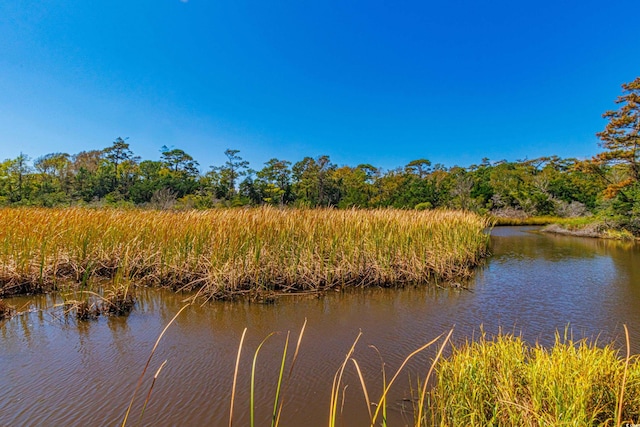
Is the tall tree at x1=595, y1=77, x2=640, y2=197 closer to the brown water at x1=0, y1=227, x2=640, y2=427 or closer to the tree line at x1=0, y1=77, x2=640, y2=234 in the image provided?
the tree line at x1=0, y1=77, x2=640, y2=234

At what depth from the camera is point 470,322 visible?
4160mm

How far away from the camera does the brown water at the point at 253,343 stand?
7.79 ft

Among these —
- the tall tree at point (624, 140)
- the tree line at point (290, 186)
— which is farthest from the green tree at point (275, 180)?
the tall tree at point (624, 140)

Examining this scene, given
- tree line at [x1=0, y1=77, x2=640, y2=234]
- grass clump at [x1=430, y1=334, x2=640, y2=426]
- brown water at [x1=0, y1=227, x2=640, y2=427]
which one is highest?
tree line at [x1=0, y1=77, x2=640, y2=234]

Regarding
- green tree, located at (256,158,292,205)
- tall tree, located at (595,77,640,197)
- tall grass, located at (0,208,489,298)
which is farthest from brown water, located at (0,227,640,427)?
green tree, located at (256,158,292,205)

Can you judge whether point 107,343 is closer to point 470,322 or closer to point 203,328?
point 203,328

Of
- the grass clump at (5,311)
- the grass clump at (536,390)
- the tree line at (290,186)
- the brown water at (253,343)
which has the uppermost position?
the tree line at (290,186)

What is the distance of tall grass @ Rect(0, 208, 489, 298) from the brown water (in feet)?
1.52

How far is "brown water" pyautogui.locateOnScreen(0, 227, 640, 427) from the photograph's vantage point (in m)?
2.37

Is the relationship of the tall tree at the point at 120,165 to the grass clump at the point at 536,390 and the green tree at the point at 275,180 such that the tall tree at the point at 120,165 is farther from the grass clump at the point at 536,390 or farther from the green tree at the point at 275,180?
the grass clump at the point at 536,390

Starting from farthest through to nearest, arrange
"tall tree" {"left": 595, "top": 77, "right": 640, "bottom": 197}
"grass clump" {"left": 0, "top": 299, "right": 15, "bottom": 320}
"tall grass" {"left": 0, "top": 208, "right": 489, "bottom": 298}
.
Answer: "tall tree" {"left": 595, "top": 77, "right": 640, "bottom": 197} → "tall grass" {"left": 0, "top": 208, "right": 489, "bottom": 298} → "grass clump" {"left": 0, "top": 299, "right": 15, "bottom": 320}

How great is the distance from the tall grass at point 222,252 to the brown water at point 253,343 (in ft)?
1.52

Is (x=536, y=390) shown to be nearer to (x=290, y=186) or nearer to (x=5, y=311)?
(x=5, y=311)

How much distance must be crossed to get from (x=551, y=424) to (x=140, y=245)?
6547 mm
